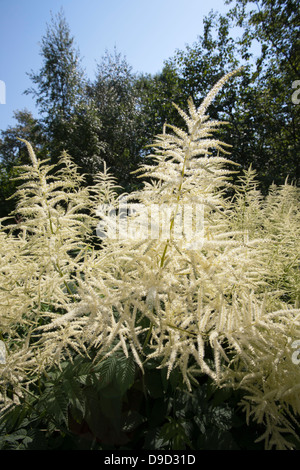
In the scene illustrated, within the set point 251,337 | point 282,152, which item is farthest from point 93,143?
point 251,337

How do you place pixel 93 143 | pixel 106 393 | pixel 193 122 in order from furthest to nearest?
1. pixel 93 143
2. pixel 106 393
3. pixel 193 122

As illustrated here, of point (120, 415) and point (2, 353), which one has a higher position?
point (2, 353)

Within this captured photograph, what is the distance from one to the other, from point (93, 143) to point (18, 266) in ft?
44.2

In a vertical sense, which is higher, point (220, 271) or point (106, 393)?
point (220, 271)

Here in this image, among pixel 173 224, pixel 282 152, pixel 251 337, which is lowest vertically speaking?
pixel 251 337

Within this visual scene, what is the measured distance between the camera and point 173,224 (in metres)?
1.42

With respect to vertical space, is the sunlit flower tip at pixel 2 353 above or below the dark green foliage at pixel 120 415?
above

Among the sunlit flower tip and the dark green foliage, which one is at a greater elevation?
the sunlit flower tip

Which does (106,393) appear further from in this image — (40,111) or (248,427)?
(40,111)

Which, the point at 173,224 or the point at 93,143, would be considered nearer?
the point at 173,224

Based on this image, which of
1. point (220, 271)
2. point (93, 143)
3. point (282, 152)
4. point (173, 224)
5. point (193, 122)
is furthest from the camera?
point (93, 143)
